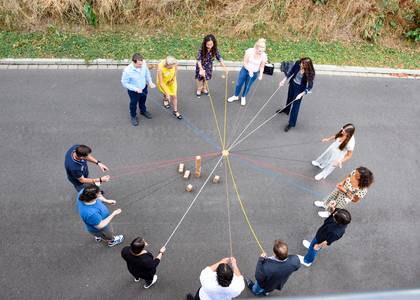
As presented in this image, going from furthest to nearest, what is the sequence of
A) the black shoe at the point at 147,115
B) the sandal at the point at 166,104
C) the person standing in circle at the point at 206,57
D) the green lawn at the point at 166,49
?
the green lawn at the point at 166,49
the sandal at the point at 166,104
the black shoe at the point at 147,115
the person standing in circle at the point at 206,57

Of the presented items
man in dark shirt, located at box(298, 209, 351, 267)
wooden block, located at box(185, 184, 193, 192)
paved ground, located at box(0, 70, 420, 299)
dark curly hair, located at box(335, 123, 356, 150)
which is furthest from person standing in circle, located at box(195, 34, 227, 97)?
man in dark shirt, located at box(298, 209, 351, 267)

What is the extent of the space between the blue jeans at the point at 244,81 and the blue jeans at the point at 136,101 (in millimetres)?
2231

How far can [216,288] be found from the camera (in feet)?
14.5

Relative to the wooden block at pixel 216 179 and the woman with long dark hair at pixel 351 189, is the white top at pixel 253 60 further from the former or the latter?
the woman with long dark hair at pixel 351 189

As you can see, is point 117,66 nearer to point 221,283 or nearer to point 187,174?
point 187,174

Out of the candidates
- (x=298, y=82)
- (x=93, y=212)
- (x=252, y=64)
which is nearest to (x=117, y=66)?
(x=252, y=64)

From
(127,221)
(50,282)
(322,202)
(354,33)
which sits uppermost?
(354,33)

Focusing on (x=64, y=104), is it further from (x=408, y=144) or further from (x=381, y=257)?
(x=408, y=144)

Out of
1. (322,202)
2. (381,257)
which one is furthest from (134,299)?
(381,257)

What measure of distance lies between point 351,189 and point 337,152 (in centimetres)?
95

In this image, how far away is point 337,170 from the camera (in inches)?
304

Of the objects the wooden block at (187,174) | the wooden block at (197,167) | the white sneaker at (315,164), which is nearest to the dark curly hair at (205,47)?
the wooden block at (197,167)

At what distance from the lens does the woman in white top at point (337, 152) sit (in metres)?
6.19

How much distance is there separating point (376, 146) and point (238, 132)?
127 inches
